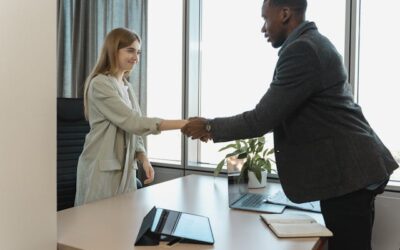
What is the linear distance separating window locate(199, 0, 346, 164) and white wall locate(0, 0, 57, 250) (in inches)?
A: 68.5

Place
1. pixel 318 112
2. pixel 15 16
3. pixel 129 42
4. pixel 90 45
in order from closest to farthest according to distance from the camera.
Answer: pixel 15 16
pixel 318 112
pixel 129 42
pixel 90 45

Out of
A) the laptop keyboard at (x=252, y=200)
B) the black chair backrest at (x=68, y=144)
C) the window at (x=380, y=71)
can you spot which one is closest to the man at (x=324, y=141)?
the laptop keyboard at (x=252, y=200)

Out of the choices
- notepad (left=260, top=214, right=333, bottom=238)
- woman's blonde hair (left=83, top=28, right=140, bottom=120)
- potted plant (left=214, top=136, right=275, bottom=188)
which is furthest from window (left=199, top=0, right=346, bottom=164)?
notepad (left=260, top=214, right=333, bottom=238)

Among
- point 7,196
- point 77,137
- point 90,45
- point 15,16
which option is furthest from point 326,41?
point 90,45

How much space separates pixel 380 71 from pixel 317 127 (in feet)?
4.25

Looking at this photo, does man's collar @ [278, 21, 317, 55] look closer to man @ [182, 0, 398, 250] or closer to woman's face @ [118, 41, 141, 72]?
man @ [182, 0, 398, 250]

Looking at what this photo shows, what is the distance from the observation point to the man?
3.72ft

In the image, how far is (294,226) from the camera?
1.25m

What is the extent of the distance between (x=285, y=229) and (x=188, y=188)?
841mm

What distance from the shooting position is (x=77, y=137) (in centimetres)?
252

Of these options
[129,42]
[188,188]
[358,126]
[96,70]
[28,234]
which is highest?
[129,42]

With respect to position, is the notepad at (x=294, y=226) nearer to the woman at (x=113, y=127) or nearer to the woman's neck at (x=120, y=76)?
the woman at (x=113, y=127)

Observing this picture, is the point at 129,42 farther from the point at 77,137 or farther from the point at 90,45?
the point at 90,45

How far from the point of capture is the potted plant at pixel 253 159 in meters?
1.95
